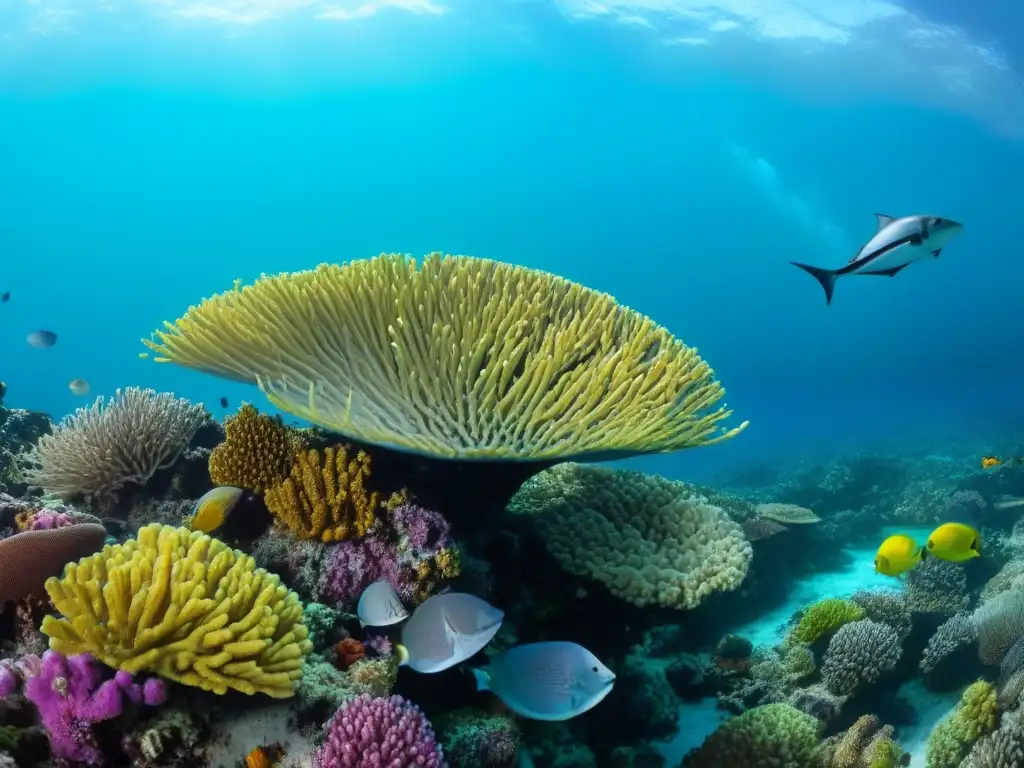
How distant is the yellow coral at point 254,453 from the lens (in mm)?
4051

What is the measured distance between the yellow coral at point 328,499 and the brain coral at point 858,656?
512 cm

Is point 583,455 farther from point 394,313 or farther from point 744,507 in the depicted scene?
point 744,507

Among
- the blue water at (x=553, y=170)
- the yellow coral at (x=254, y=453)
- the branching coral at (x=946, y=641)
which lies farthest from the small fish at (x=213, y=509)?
the blue water at (x=553, y=170)

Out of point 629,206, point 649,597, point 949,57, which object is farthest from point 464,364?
point 629,206

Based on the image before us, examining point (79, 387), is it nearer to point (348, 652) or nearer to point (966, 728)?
point (348, 652)

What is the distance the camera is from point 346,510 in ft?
12.4

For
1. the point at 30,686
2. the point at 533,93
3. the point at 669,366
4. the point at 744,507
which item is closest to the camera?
the point at 30,686

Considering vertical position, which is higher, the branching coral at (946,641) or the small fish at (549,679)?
the small fish at (549,679)

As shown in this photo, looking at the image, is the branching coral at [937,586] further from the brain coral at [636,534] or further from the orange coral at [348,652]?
the orange coral at [348,652]

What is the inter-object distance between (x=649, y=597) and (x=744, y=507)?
8524 mm

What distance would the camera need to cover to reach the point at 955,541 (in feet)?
19.4

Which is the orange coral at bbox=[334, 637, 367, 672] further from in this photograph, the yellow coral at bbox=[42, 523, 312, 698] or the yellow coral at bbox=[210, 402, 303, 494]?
the yellow coral at bbox=[210, 402, 303, 494]

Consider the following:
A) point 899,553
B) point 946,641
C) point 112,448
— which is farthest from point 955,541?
point 112,448

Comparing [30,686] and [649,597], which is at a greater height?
[30,686]
